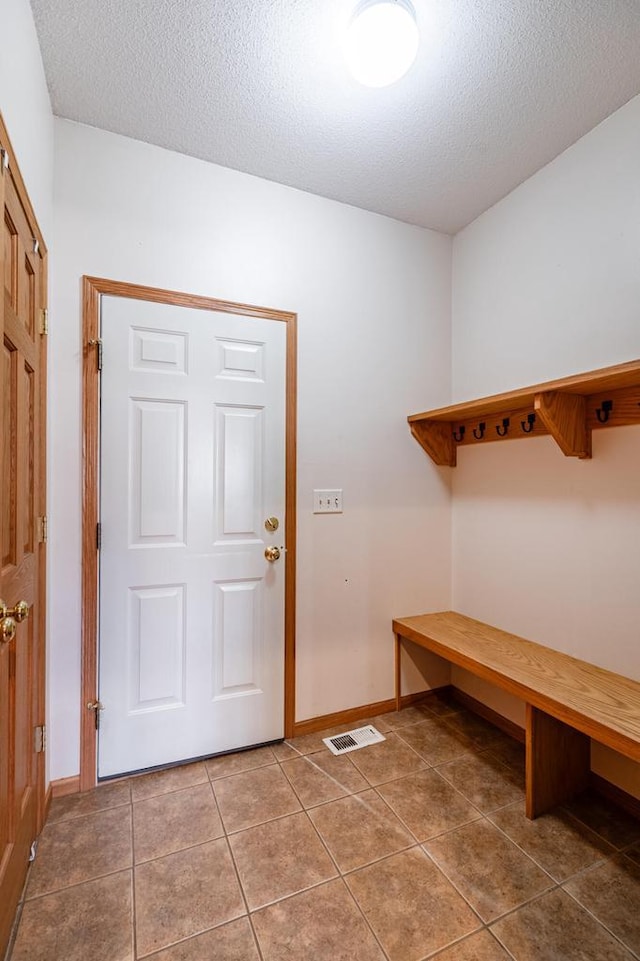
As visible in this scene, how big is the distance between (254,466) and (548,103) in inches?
74.9

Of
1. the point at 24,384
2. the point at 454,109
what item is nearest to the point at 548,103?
the point at 454,109

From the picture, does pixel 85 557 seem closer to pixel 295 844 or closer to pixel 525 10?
pixel 295 844

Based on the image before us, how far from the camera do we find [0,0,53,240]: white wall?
3.84 feet

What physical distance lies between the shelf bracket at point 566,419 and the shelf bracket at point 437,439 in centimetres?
78

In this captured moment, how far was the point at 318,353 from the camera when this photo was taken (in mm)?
2258

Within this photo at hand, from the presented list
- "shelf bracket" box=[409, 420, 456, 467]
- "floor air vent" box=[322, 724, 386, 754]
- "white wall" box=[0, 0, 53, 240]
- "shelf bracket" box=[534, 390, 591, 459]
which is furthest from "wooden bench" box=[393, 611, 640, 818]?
"white wall" box=[0, 0, 53, 240]

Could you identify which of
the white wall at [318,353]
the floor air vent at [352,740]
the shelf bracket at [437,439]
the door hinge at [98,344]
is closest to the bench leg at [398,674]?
the white wall at [318,353]

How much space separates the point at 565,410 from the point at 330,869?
186 centimetres

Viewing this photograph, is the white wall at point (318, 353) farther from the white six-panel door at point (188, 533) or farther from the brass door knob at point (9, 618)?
the brass door knob at point (9, 618)

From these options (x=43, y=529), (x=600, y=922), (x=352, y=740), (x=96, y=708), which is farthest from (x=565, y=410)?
(x=96, y=708)

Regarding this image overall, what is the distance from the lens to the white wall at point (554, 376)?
173cm

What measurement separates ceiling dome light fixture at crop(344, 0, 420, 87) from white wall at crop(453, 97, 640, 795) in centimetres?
98

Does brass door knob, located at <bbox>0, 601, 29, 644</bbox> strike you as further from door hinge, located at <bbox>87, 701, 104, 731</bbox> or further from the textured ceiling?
the textured ceiling

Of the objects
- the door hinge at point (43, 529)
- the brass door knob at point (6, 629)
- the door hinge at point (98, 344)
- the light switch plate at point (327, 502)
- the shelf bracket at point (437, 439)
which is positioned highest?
the door hinge at point (98, 344)
